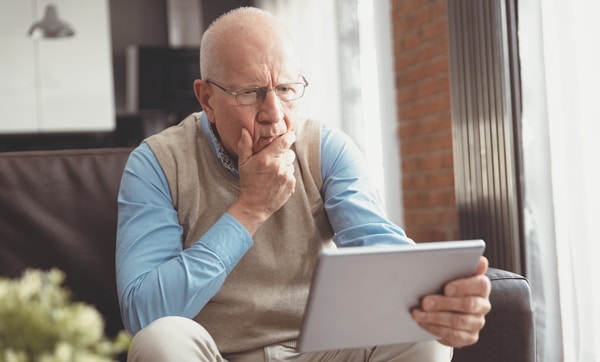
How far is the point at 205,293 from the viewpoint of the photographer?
4.83 feet

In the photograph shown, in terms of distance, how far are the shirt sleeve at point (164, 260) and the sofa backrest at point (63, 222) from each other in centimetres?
21

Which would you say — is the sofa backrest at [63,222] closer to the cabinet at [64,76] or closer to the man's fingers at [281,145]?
the man's fingers at [281,145]

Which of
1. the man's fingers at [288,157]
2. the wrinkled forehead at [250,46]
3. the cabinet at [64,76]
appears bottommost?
the man's fingers at [288,157]

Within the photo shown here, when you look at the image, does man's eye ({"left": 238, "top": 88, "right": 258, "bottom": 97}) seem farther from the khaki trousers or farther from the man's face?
the khaki trousers

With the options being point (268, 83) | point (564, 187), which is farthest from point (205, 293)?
point (564, 187)

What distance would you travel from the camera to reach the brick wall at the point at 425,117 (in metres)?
3.21

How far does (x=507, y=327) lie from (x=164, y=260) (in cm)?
63

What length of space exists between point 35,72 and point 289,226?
4.43 meters

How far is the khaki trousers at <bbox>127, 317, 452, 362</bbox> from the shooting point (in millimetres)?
1227

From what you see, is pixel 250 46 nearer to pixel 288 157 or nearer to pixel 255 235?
pixel 288 157

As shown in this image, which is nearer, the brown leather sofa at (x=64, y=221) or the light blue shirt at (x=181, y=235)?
the light blue shirt at (x=181, y=235)

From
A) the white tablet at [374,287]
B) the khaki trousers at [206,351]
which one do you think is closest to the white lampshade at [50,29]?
the khaki trousers at [206,351]

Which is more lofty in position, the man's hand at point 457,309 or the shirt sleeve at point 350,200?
the shirt sleeve at point 350,200

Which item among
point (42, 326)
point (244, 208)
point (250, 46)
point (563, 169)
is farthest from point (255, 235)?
point (42, 326)
